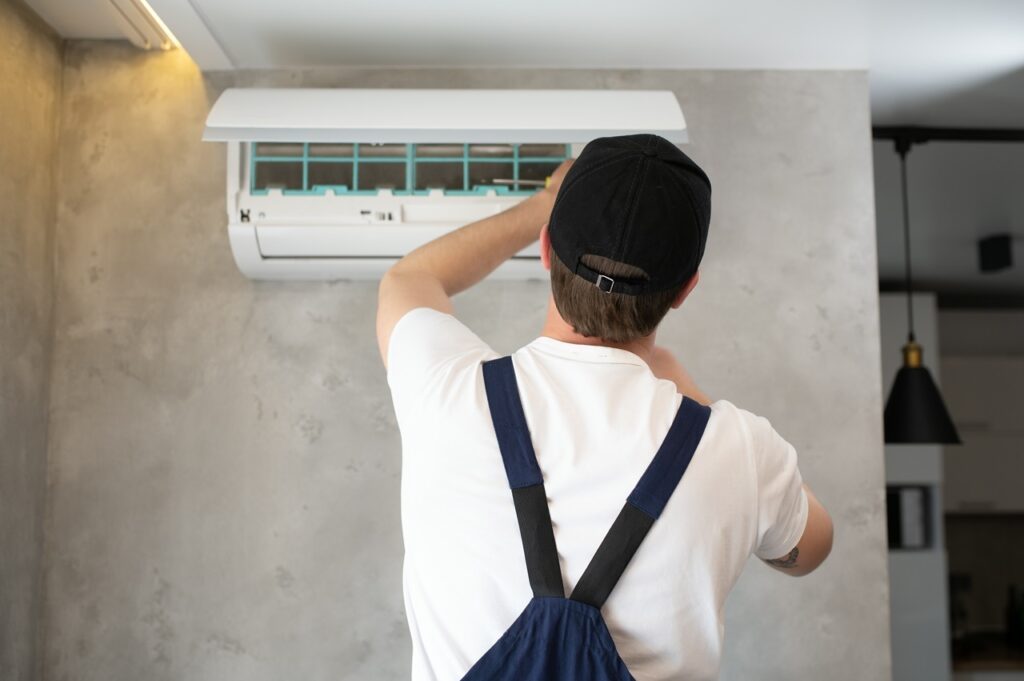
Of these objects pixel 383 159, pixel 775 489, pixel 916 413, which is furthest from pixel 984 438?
pixel 775 489

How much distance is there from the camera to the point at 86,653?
1.88 metres

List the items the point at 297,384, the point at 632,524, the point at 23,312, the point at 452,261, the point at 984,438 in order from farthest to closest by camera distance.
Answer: the point at 984,438
the point at 297,384
the point at 23,312
the point at 452,261
the point at 632,524

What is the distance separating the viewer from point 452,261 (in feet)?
3.33

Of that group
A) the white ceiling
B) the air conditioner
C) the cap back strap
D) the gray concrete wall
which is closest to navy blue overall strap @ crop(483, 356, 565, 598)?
the cap back strap

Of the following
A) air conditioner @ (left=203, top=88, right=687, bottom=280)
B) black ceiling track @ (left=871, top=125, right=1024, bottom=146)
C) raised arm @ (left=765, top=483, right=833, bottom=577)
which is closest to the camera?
raised arm @ (left=765, top=483, right=833, bottom=577)

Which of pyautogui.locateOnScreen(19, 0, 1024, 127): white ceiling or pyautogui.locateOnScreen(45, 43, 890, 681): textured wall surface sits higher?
pyautogui.locateOnScreen(19, 0, 1024, 127): white ceiling

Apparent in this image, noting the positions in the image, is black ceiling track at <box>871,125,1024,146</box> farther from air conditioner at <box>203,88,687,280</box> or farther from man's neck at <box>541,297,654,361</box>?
man's neck at <box>541,297,654,361</box>

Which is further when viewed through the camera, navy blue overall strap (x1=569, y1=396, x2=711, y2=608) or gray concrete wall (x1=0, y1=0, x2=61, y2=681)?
gray concrete wall (x1=0, y1=0, x2=61, y2=681)

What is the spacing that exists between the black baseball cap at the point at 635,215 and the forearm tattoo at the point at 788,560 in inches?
12.2

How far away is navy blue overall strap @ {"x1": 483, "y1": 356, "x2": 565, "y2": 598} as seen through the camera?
785mm

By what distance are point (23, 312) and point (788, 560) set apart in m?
1.59

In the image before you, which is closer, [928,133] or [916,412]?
[928,133]

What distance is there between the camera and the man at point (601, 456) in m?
0.80

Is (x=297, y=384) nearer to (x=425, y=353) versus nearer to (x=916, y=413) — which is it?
(x=425, y=353)
